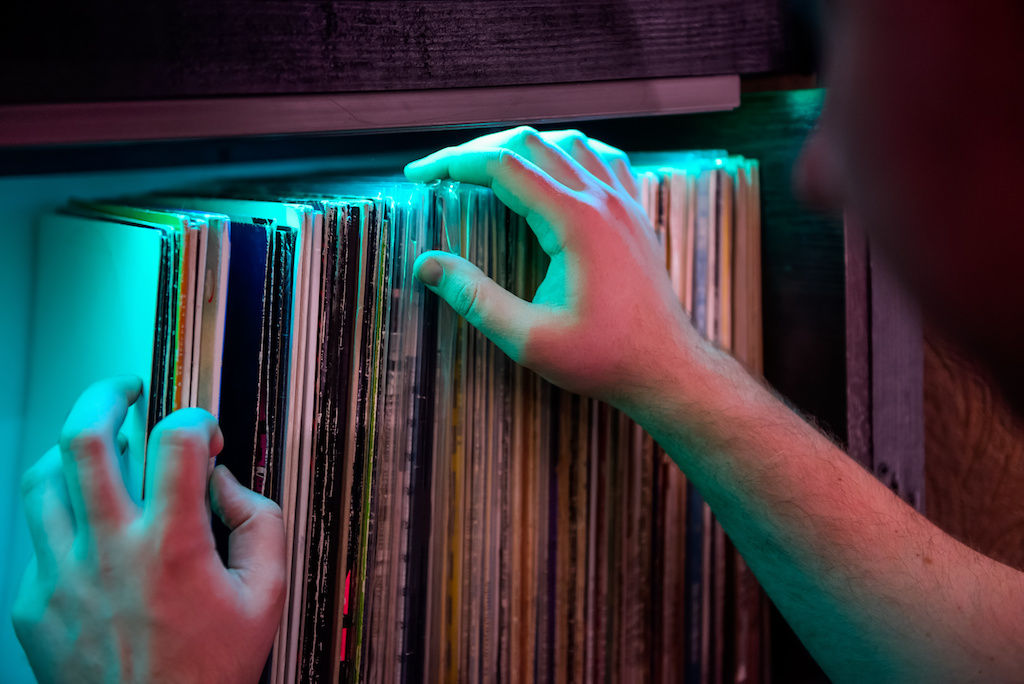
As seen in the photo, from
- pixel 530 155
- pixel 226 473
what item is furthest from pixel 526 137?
pixel 226 473

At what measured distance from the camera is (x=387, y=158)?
1054mm

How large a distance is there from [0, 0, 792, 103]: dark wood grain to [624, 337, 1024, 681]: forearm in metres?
0.37

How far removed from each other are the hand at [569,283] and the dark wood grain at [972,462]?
537 millimetres

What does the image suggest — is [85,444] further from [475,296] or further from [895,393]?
[895,393]

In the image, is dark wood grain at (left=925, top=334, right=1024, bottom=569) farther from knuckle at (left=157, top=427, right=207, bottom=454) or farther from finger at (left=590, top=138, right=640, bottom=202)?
knuckle at (left=157, top=427, right=207, bottom=454)

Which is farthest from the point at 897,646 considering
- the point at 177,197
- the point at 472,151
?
the point at 177,197

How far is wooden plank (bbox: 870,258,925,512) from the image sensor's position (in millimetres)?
Result: 1051

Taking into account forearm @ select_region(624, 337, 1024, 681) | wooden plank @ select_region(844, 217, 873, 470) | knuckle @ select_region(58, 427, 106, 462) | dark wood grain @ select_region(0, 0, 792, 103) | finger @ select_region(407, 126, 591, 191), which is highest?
dark wood grain @ select_region(0, 0, 792, 103)

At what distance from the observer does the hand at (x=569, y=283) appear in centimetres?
79

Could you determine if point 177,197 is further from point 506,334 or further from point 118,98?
point 506,334

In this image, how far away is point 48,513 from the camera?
0.69m

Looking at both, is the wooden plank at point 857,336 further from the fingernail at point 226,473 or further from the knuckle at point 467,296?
the fingernail at point 226,473

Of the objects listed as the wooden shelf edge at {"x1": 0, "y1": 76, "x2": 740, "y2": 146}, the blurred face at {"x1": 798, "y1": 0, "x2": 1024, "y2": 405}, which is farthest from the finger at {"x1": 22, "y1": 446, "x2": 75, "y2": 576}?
the blurred face at {"x1": 798, "y1": 0, "x2": 1024, "y2": 405}

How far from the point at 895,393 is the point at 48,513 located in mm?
998
